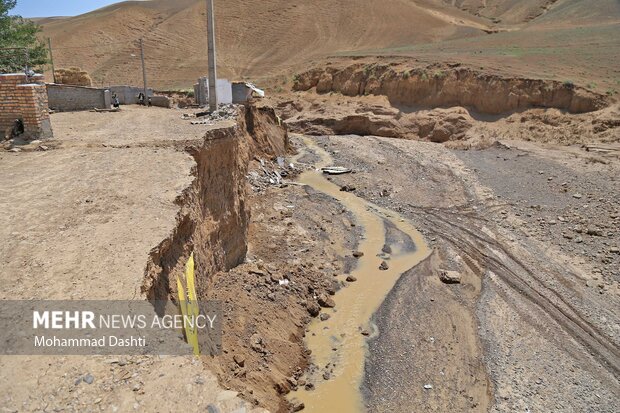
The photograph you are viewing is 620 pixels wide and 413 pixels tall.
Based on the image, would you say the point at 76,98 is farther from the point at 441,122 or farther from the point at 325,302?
the point at 441,122

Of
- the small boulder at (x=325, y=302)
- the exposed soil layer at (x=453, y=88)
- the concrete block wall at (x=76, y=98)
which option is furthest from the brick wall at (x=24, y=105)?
the exposed soil layer at (x=453, y=88)

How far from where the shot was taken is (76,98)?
58.4 feet

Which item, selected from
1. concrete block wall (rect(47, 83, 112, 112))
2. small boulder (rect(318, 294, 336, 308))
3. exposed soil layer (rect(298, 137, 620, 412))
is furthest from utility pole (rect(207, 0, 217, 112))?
small boulder (rect(318, 294, 336, 308))

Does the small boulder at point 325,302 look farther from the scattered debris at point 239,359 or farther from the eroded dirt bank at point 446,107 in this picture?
the eroded dirt bank at point 446,107

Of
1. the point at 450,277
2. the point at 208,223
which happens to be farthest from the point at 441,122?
the point at 208,223

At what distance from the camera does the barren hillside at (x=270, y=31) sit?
47031 millimetres

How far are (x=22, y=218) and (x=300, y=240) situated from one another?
8034 mm

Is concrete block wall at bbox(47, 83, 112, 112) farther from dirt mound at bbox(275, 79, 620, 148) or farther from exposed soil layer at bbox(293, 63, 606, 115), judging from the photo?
exposed soil layer at bbox(293, 63, 606, 115)

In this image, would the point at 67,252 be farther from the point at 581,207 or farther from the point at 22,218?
the point at 581,207

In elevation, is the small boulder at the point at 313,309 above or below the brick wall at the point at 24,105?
below

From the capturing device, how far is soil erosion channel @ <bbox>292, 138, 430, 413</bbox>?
26.7ft

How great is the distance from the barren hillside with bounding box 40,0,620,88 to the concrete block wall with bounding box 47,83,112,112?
937 inches

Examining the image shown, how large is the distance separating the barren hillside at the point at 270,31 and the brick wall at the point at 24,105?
31500 millimetres

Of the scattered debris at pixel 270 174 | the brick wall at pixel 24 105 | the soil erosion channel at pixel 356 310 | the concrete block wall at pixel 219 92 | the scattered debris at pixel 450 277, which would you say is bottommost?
the soil erosion channel at pixel 356 310
